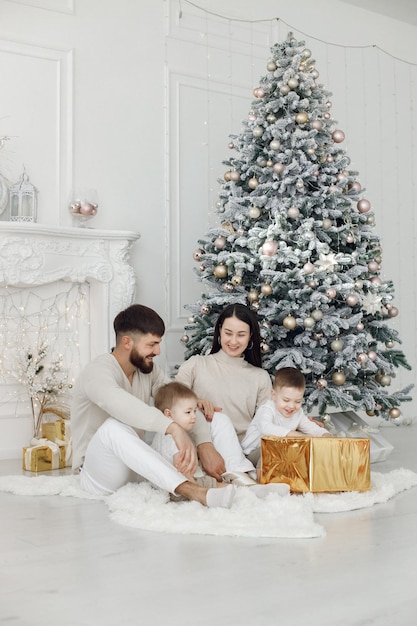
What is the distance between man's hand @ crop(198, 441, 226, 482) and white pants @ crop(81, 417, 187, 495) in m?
0.30

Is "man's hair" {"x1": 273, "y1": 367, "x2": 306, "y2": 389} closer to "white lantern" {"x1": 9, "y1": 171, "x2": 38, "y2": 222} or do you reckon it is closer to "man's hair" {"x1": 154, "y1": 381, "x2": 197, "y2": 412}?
"man's hair" {"x1": 154, "y1": 381, "x2": 197, "y2": 412}

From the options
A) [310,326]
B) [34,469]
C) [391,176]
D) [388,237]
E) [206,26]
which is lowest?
[34,469]

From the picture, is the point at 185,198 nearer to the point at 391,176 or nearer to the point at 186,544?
the point at 391,176

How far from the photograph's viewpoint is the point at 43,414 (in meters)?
4.57

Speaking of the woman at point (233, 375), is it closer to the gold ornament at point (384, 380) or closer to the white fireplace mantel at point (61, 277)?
the gold ornament at point (384, 380)

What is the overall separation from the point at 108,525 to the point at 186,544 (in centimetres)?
40

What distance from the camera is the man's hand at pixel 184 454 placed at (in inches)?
118

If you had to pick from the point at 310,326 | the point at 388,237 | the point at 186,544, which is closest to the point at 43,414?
the point at 310,326

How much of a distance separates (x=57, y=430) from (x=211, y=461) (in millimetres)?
1346

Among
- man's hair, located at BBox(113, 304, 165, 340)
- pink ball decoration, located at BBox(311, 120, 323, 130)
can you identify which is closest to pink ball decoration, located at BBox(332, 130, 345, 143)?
pink ball decoration, located at BBox(311, 120, 323, 130)

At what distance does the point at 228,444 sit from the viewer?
11.2 feet

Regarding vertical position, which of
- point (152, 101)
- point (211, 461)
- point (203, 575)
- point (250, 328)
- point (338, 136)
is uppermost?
point (152, 101)

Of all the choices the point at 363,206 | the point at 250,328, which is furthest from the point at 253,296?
the point at 363,206

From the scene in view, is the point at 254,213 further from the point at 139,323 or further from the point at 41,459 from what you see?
the point at 41,459
